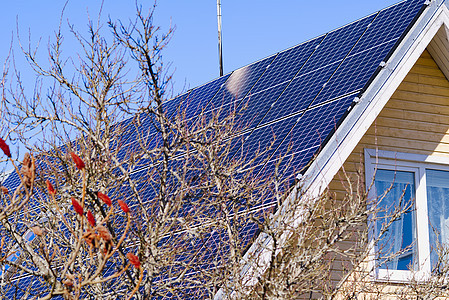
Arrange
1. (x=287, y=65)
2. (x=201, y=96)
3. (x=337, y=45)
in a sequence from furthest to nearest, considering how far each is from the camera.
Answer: (x=201, y=96) → (x=287, y=65) → (x=337, y=45)

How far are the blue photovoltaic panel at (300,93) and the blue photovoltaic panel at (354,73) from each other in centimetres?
25

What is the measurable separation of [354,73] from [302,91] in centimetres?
118

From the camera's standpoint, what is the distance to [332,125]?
977 cm

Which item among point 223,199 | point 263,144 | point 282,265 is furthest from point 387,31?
point 282,265

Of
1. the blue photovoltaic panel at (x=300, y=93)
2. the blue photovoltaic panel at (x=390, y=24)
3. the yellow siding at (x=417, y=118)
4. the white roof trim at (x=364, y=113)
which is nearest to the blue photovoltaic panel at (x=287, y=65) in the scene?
the blue photovoltaic panel at (x=300, y=93)

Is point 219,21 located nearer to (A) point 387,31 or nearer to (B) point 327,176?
(A) point 387,31

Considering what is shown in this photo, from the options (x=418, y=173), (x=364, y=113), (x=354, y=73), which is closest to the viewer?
(x=364, y=113)

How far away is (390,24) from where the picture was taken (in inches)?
453

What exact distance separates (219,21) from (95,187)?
46.8 feet

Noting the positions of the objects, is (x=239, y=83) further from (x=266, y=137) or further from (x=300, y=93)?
(x=266, y=137)

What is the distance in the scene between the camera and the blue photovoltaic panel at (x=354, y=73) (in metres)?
10.4

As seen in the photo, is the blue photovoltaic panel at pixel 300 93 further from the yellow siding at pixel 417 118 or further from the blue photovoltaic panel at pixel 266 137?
the yellow siding at pixel 417 118

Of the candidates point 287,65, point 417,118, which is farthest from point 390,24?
point 287,65

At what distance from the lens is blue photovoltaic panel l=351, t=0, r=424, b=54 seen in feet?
36.4
